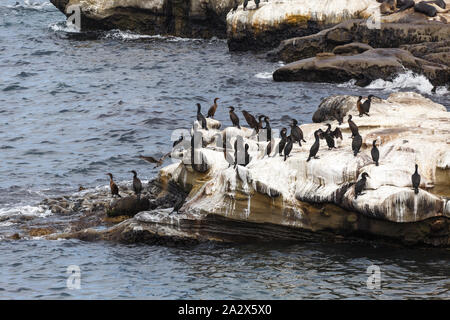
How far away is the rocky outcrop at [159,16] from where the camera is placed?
146ft

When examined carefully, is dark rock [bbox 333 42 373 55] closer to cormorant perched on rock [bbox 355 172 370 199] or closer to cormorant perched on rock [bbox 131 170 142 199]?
cormorant perched on rock [bbox 131 170 142 199]

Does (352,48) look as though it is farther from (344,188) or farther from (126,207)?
(344,188)

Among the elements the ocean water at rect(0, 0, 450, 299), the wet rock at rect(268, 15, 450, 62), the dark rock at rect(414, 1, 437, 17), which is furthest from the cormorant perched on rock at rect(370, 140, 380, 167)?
the dark rock at rect(414, 1, 437, 17)

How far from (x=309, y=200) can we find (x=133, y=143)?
1110 centimetres

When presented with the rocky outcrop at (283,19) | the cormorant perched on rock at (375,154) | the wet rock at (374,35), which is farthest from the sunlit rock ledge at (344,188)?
the rocky outcrop at (283,19)

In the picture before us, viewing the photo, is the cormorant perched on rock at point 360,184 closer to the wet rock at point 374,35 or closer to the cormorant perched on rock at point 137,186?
the cormorant perched on rock at point 137,186

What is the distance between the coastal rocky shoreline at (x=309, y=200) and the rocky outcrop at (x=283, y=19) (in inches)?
758

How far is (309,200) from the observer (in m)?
18.0

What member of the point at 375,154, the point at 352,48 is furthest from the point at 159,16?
the point at 375,154

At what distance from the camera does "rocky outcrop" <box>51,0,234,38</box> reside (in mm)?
44531

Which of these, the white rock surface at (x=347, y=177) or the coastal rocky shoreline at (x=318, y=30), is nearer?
the white rock surface at (x=347, y=177)

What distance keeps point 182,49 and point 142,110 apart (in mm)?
11258

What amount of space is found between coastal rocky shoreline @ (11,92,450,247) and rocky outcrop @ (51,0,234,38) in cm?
2499
